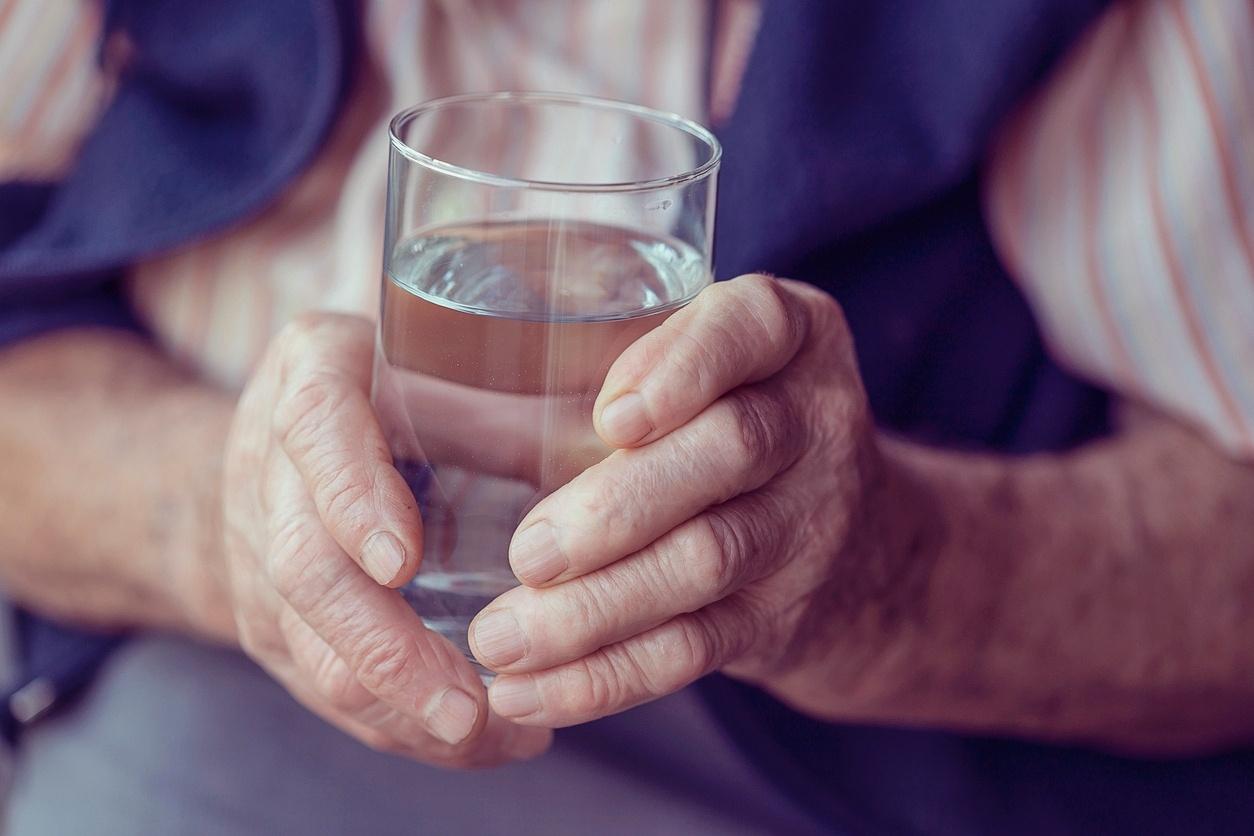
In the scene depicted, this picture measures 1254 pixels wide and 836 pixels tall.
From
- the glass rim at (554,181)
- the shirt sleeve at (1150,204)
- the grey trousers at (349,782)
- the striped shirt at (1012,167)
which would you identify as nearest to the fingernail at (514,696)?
the glass rim at (554,181)

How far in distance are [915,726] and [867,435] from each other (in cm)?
42

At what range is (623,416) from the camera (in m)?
0.56

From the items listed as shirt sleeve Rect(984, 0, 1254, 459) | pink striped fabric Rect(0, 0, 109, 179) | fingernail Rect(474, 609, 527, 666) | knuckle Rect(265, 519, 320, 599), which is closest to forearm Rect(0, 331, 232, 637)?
pink striped fabric Rect(0, 0, 109, 179)

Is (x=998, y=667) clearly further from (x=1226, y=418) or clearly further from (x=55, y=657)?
(x=55, y=657)

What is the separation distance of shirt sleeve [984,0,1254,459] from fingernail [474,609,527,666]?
604mm

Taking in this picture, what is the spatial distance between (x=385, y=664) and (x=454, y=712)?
0.04m

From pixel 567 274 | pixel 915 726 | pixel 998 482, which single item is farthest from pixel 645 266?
pixel 915 726

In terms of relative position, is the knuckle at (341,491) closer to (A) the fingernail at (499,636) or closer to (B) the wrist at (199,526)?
(A) the fingernail at (499,636)

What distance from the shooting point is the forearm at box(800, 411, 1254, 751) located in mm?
910

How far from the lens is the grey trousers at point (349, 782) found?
0.98 metres

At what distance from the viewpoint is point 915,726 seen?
1.02 meters

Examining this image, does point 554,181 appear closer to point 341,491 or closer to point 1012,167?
point 341,491

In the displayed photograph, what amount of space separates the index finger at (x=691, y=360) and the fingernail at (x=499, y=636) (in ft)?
0.32

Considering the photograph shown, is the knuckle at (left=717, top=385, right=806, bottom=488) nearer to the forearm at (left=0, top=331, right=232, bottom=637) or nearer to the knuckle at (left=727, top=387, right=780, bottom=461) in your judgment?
the knuckle at (left=727, top=387, right=780, bottom=461)
